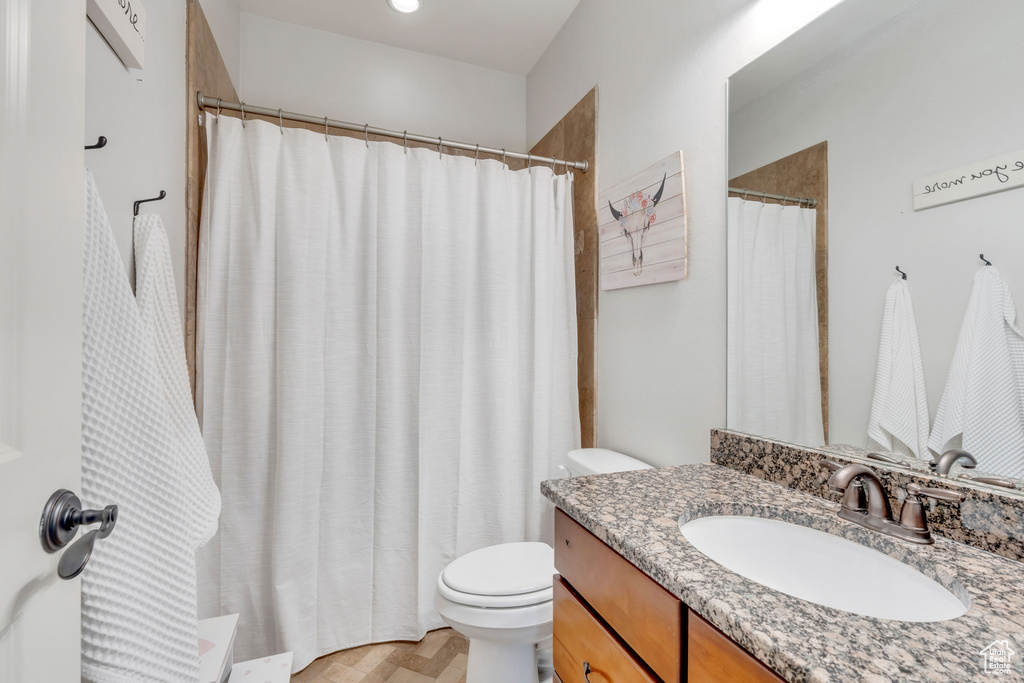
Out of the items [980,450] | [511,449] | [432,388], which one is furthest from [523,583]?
[980,450]

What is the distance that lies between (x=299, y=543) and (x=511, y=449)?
32.4 inches

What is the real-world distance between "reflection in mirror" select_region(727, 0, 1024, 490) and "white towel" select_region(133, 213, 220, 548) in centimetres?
129

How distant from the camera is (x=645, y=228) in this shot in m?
1.52

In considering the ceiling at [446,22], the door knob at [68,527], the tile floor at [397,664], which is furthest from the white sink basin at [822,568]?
the ceiling at [446,22]

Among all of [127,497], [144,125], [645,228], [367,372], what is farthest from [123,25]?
[645,228]

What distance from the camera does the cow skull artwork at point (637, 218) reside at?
1485 millimetres

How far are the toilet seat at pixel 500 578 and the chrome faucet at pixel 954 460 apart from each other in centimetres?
91

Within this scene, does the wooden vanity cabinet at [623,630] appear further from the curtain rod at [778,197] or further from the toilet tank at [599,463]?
the curtain rod at [778,197]

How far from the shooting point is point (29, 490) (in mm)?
471

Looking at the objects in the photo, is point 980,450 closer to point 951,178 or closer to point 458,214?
point 951,178

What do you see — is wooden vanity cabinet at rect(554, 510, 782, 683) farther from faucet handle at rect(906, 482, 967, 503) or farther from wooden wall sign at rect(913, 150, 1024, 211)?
wooden wall sign at rect(913, 150, 1024, 211)

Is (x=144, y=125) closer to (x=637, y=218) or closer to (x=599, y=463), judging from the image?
(x=637, y=218)

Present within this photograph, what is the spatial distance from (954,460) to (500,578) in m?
1.09

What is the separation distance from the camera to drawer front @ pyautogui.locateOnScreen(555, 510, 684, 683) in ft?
2.10
